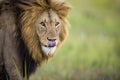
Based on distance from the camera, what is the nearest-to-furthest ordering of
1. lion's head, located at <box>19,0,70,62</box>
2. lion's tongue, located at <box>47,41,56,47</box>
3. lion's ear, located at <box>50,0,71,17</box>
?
lion's tongue, located at <box>47,41,56,47</box> < lion's head, located at <box>19,0,70,62</box> < lion's ear, located at <box>50,0,71,17</box>

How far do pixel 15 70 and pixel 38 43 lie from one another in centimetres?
58

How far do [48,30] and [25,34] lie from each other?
363mm

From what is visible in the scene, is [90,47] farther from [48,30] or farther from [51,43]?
[51,43]

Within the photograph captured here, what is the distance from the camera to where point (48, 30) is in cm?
1080

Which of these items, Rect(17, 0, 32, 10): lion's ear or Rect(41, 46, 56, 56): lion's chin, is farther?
Rect(17, 0, 32, 10): lion's ear

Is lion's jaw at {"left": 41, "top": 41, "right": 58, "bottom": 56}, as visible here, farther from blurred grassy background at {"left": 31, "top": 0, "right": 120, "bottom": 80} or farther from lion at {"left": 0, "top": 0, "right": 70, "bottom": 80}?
blurred grassy background at {"left": 31, "top": 0, "right": 120, "bottom": 80}

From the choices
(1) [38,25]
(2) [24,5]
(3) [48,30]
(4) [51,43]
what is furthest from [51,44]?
(2) [24,5]

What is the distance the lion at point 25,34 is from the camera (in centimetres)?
1067

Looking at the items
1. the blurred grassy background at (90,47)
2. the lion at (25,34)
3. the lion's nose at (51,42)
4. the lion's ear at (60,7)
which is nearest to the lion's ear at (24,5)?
the lion at (25,34)

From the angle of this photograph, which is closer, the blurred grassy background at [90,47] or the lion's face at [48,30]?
the lion's face at [48,30]

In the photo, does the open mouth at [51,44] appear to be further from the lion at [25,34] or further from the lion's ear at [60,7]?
the lion's ear at [60,7]

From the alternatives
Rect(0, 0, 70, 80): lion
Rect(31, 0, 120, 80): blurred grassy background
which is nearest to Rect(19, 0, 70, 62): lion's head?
Rect(0, 0, 70, 80): lion

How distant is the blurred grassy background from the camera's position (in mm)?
14492

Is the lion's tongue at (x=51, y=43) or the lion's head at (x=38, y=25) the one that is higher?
the lion's head at (x=38, y=25)
